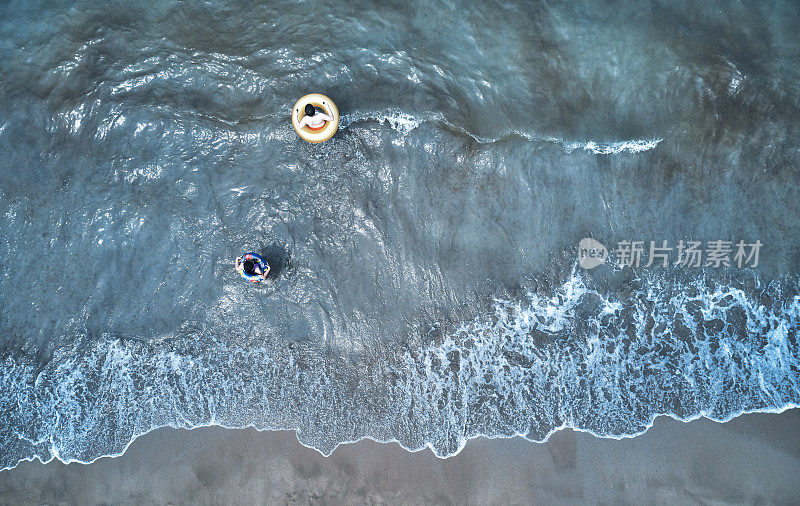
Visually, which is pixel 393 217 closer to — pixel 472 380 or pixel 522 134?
pixel 522 134

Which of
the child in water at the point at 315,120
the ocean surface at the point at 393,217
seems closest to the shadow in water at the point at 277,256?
the ocean surface at the point at 393,217

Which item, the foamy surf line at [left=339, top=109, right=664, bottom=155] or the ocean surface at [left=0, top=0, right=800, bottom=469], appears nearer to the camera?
the ocean surface at [left=0, top=0, right=800, bottom=469]

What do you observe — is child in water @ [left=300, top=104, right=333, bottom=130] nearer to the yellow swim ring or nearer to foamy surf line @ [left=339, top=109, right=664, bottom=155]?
→ the yellow swim ring

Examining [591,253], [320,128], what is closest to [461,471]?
[591,253]

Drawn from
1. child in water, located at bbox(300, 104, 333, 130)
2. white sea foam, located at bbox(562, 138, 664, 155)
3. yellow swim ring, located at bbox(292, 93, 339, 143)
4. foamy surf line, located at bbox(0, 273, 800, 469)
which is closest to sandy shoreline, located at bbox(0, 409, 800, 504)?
foamy surf line, located at bbox(0, 273, 800, 469)

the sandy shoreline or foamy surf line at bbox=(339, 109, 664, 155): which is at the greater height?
foamy surf line at bbox=(339, 109, 664, 155)

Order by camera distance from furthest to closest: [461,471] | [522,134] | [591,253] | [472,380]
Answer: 1. [522,134]
2. [591,253]
3. [472,380]
4. [461,471]
